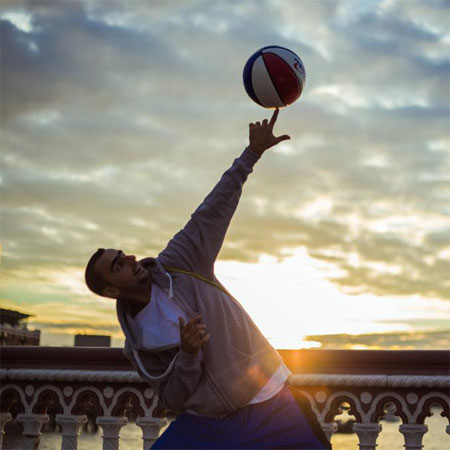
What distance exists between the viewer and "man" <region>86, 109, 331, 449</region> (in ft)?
11.2

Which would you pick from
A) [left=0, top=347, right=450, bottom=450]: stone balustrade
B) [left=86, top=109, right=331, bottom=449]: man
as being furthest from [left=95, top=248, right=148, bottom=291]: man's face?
[left=0, top=347, right=450, bottom=450]: stone balustrade

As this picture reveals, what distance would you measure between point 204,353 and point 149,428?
1.73 metres

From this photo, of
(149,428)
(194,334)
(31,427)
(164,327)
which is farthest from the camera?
(31,427)

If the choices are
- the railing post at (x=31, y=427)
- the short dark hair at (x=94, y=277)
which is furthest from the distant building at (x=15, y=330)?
the short dark hair at (x=94, y=277)

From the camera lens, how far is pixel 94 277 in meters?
3.52

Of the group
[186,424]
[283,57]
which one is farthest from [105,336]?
[283,57]

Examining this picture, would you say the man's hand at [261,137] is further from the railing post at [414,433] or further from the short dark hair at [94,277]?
the railing post at [414,433]

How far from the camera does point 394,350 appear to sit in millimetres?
4648

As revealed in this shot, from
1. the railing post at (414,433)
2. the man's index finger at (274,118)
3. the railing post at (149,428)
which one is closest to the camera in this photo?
the man's index finger at (274,118)

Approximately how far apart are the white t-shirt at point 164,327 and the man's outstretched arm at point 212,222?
0.82 ft

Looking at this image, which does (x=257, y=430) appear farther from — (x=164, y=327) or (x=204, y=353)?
(x=164, y=327)

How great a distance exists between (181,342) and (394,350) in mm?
1952

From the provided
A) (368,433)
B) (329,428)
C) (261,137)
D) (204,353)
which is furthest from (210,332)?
(368,433)

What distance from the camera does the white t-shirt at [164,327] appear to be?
3439mm
